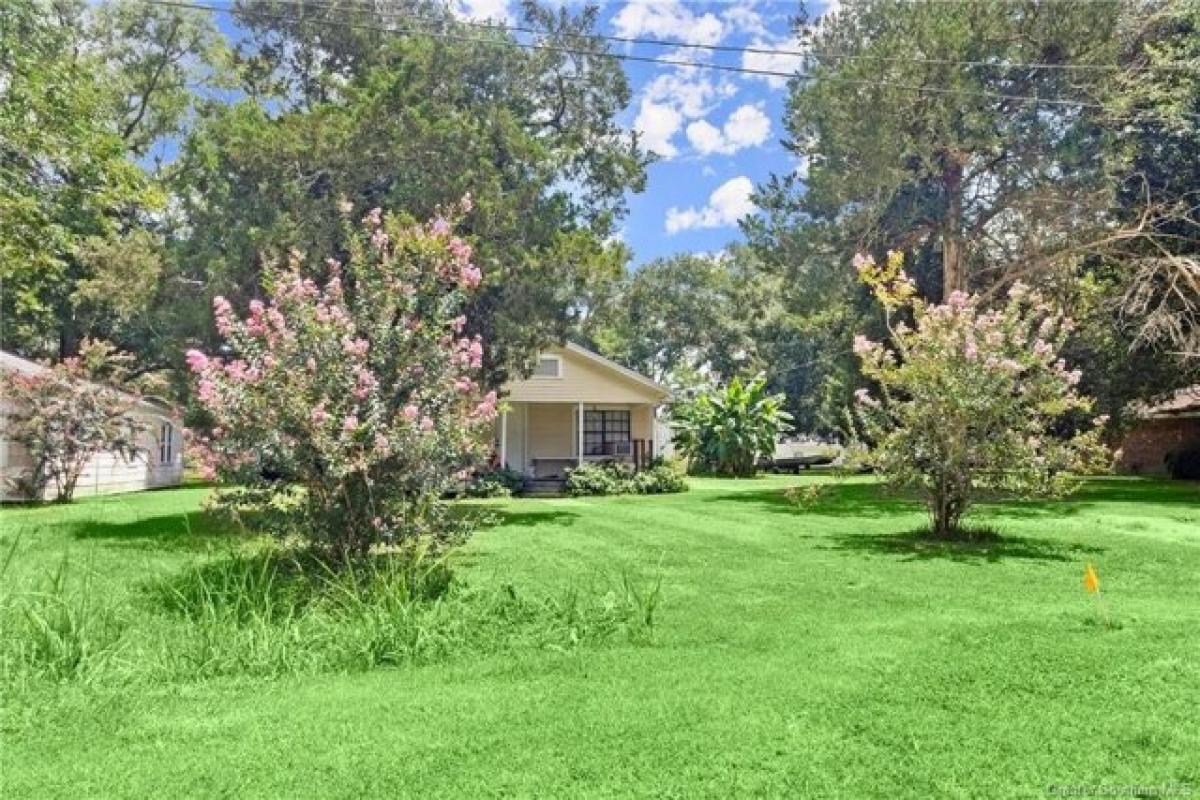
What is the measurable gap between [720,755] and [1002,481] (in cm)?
832

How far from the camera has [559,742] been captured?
385cm

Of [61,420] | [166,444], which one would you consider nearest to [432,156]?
[61,420]

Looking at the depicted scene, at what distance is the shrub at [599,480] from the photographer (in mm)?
22391

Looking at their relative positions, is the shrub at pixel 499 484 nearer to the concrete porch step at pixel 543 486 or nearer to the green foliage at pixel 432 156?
the concrete porch step at pixel 543 486

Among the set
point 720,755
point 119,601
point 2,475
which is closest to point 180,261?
point 2,475

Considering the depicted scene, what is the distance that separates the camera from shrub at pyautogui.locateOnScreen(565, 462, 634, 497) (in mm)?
22391

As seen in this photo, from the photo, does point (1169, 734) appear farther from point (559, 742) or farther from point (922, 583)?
point (922, 583)

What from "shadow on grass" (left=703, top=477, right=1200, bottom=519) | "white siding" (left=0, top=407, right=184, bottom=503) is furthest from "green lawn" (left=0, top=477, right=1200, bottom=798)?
"white siding" (left=0, top=407, right=184, bottom=503)

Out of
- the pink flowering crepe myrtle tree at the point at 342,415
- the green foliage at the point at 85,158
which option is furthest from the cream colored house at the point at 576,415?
the pink flowering crepe myrtle tree at the point at 342,415

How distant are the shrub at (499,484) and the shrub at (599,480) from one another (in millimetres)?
1376

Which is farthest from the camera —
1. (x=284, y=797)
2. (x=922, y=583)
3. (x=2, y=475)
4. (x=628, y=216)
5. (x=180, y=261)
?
(x=2, y=475)

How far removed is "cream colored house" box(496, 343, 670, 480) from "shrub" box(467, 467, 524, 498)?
2425 millimetres

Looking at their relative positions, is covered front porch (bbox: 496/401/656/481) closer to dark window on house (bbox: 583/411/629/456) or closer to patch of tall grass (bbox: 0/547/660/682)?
dark window on house (bbox: 583/411/629/456)

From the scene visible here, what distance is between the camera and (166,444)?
2742cm
